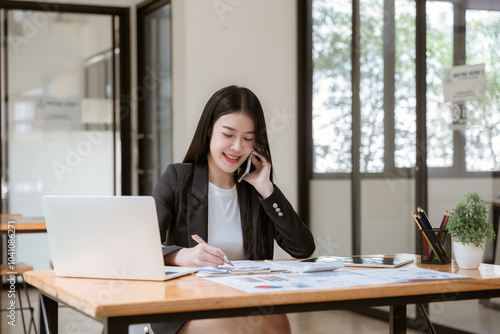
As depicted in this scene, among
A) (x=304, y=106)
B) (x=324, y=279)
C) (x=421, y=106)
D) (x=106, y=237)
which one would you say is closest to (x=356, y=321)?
(x=421, y=106)

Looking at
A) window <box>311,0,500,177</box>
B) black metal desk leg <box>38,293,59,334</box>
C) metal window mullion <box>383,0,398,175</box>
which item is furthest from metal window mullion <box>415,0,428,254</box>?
black metal desk leg <box>38,293,59,334</box>

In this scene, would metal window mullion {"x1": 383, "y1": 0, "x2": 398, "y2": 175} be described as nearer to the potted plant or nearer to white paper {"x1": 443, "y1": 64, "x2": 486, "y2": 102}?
white paper {"x1": 443, "y1": 64, "x2": 486, "y2": 102}

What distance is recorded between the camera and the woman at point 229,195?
2.41 metres

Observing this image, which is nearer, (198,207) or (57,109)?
(198,207)

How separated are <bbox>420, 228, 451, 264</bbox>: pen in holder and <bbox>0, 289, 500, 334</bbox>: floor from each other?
1.82m

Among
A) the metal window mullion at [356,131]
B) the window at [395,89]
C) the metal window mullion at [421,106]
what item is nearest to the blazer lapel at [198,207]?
the window at [395,89]

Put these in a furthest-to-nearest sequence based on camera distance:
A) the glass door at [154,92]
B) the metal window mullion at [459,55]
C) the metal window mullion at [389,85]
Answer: the glass door at [154,92] → the metal window mullion at [389,85] → the metal window mullion at [459,55]

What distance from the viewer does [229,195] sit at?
2.54 m

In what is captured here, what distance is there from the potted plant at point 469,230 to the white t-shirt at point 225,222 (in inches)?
28.4

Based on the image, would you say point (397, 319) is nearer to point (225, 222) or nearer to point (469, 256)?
point (469, 256)

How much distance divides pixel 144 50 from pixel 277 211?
14.8 feet

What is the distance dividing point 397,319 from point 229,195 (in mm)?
751

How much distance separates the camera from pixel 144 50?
21.7 ft

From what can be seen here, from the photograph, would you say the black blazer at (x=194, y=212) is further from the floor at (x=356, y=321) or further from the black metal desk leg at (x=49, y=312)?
the floor at (x=356, y=321)
